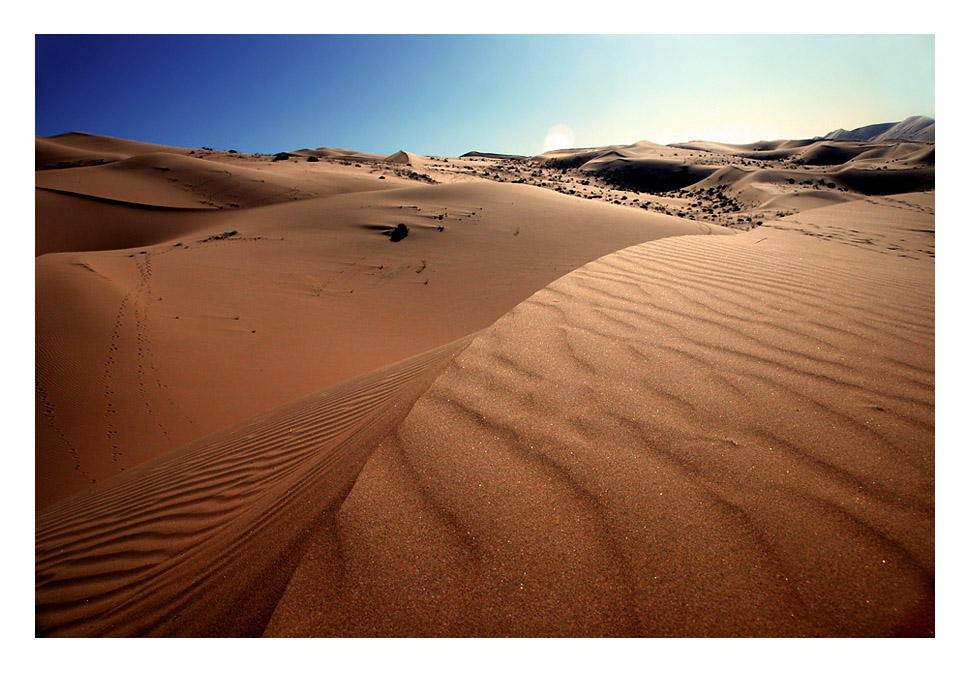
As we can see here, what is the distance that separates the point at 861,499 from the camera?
4.26ft

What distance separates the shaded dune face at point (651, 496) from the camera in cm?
110

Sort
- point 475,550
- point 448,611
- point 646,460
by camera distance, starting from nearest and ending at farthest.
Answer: point 448,611 < point 475,550 < point 646,460

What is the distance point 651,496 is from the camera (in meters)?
1.35

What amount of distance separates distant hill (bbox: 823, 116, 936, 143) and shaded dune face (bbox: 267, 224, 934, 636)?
91.2 metres

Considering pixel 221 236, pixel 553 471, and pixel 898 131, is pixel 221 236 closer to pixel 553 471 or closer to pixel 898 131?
pixel 553 471

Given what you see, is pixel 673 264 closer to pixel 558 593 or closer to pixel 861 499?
pixel 861 499

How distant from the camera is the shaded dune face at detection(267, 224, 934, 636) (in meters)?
1.10

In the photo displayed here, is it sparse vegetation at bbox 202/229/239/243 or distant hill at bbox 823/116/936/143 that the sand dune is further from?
distant hill at bbox 823/116/936/143

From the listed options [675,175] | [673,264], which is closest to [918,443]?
[673,264]

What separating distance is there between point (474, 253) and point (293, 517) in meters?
8.05

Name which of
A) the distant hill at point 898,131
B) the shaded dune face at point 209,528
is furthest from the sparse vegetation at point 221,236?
the distant hill at point 898,131

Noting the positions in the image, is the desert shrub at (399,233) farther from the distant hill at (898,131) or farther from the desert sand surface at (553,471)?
the distant hill at (898,131)

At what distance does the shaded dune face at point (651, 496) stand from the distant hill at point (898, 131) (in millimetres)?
91202

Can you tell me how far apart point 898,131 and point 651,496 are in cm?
11556
